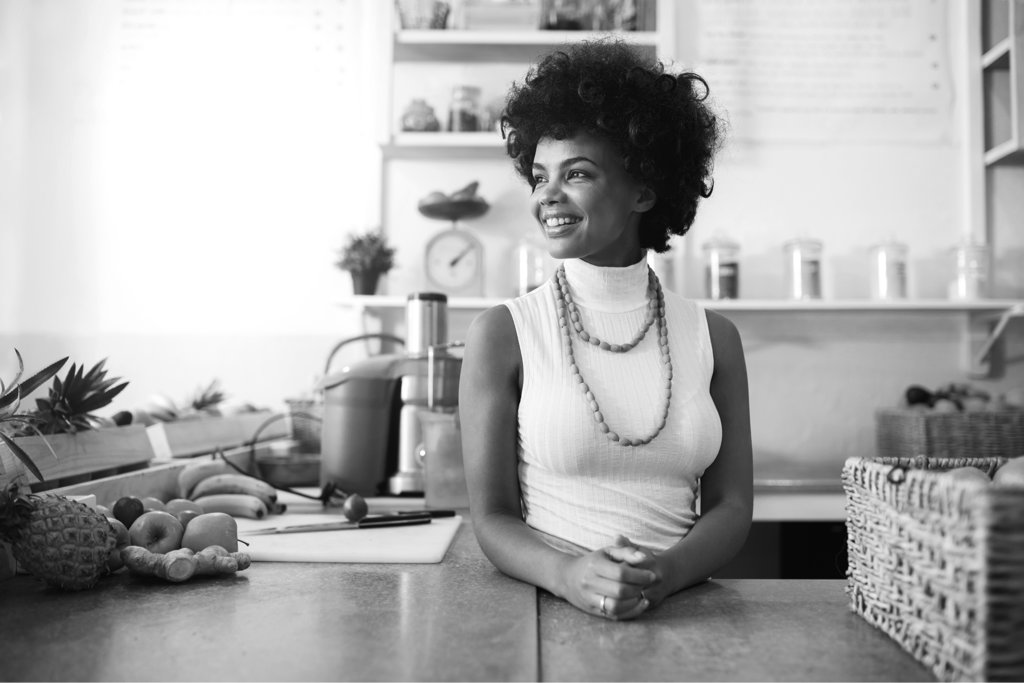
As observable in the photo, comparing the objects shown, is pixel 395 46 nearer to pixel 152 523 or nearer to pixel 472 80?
pixel 472 80

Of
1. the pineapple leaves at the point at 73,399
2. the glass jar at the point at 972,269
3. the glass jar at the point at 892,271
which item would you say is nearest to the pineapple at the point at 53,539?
the pineapple leaves at the point at 73,399

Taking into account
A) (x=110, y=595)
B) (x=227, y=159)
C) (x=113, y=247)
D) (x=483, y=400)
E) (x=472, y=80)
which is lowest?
(x=110, y=595)

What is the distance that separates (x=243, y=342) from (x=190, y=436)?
95 centimetres

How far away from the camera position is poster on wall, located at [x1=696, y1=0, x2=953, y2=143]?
2680 millimetres

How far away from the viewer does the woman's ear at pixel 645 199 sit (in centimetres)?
116

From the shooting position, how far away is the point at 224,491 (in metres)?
1.50

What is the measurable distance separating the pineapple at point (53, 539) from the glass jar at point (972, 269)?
243cm

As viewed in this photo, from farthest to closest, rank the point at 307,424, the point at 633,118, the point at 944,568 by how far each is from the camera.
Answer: the point at 307,424 → the point at 633,118 → the point at 944,568

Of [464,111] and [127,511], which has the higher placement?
[464,111]

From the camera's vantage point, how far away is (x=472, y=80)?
8.91ft

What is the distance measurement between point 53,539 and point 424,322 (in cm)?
98

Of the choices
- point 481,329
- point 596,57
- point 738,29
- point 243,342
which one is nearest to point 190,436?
point 243,342

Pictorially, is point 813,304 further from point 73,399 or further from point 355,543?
point 73,399

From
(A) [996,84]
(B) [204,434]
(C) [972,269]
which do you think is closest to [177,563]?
(B) [204,434]
